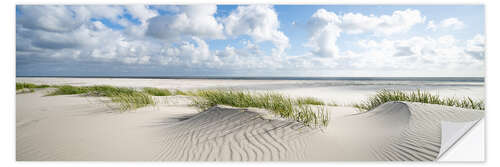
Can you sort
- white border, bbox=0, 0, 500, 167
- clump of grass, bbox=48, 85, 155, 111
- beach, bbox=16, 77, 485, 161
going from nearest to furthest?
beach, bbox=16, 77, 485, 161 → white border, bbox=0, 0, 500, 167 → clump of grass, bbox=48, 85, 155, 111

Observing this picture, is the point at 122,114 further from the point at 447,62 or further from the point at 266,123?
the point at 447,62

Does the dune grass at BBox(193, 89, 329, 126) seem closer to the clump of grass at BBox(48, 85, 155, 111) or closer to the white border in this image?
the clump of grass at BBox(48, 85, 155, 111)

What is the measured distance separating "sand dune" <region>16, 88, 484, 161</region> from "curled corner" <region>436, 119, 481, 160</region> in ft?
0.05

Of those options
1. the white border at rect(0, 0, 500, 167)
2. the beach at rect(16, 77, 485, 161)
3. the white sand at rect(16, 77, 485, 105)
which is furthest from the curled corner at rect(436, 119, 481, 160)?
the white sand at rect(16, 77, 485, 105)

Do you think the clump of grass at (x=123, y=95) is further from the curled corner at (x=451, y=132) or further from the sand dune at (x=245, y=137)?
the curled corner at (x=451, y=132)

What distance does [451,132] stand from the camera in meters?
2.68

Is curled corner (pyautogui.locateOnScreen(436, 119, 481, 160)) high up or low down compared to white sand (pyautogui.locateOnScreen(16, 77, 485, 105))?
down

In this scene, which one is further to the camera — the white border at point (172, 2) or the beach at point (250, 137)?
the white border at point (172, 2)

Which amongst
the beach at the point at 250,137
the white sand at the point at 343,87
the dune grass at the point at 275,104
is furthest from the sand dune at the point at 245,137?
the white sand at the point at 343,87

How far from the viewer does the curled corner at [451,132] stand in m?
2.52

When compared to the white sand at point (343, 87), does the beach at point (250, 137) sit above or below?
below

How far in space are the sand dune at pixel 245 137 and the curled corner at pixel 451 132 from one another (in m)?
0.02

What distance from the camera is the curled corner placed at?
2521 millimetres
